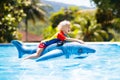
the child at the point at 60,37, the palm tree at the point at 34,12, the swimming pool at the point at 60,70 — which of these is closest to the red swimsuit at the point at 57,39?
the child at the point at 60,37

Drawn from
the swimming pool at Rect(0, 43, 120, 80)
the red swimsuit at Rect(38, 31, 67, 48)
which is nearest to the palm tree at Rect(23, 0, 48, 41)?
the red swimsuit at Rect(38, 31, 67, 48)

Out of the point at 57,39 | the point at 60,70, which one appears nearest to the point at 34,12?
the point at 57,39

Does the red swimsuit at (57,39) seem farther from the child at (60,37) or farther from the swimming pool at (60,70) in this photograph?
the swimming pool at (60,70)

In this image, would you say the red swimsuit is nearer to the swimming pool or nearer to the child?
the child

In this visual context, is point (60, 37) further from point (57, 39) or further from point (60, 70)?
point (60, 70)

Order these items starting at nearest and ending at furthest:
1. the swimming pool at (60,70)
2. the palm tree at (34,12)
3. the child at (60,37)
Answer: the swimming pool at (60,70) < the child at (60,37) < the palm tree at (34,12)

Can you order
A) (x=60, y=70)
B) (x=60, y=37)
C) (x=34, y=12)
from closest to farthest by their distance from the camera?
(x=60, y=70) → (x=60, y=37) → (x=34, y=12)

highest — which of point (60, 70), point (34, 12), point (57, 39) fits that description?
point (57, 39)

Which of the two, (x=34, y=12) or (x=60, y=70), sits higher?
(x=60, y=70)

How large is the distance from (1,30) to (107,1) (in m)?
8.05

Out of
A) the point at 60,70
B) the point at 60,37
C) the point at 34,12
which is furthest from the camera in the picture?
the point at 34,12

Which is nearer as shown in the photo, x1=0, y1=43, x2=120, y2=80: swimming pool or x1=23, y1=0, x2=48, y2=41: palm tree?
x1=0, y1=43, x2=120, y2=80: swimming pool

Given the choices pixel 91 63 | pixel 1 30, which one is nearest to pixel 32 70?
pixel 91 63

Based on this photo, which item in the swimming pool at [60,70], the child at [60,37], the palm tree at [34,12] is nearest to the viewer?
the swimming pool at [60,70]
